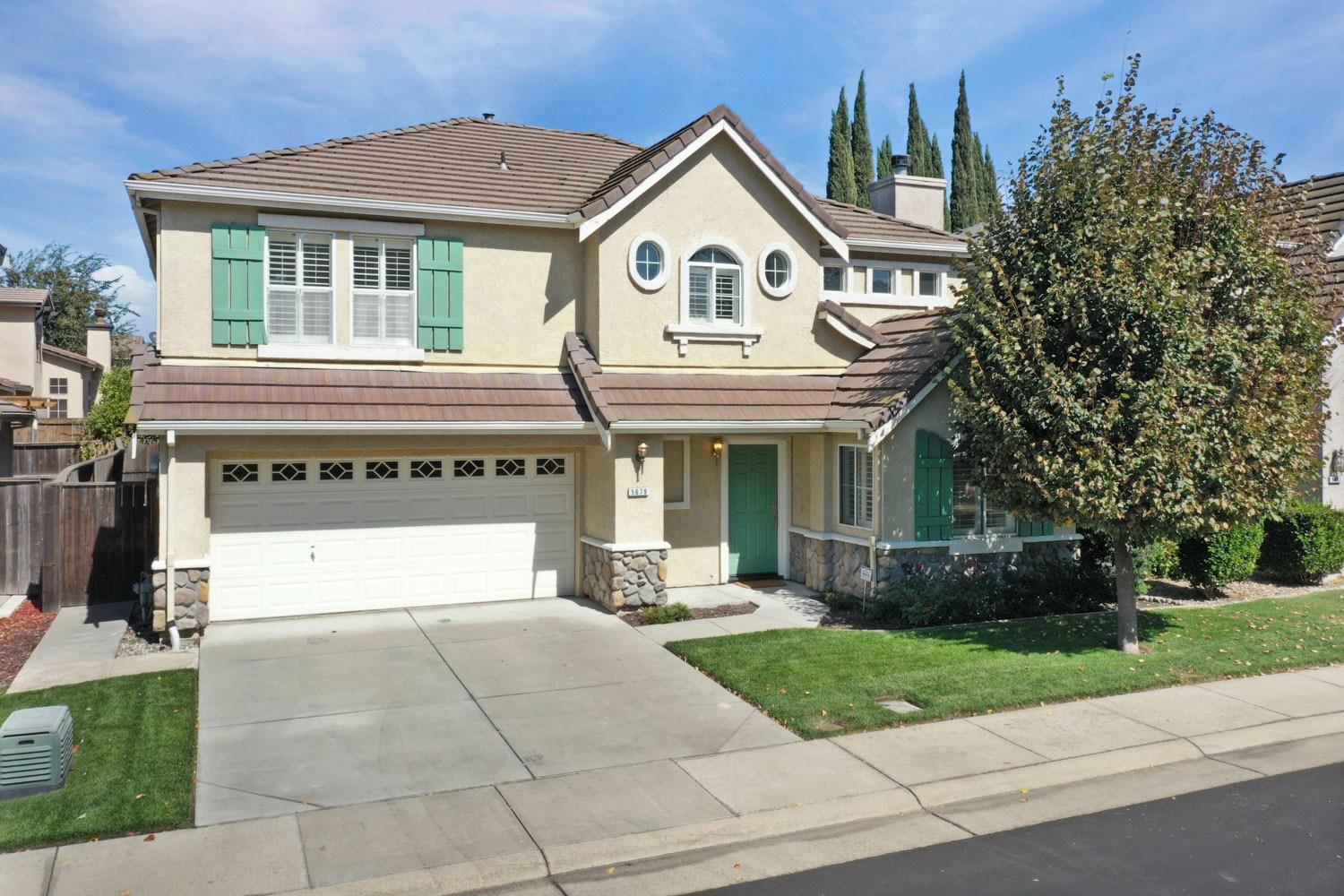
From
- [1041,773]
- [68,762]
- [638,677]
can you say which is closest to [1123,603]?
[1041,773]

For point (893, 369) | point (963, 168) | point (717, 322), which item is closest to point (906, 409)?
point (893, 369)

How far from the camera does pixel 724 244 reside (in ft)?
46.4

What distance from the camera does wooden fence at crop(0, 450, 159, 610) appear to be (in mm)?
13438

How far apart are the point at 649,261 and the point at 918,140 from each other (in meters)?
40.8

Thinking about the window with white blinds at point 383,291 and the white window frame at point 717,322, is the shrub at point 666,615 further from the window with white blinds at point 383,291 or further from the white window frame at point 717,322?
the window with white blinds at point 383,291

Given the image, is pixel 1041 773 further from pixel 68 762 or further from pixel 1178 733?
pixel 68 762

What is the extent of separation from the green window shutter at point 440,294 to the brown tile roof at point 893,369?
5.40 meters

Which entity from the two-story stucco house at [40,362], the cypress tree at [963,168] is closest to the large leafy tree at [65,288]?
the two-story stucco house at [40,362]

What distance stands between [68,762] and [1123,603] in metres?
10.3

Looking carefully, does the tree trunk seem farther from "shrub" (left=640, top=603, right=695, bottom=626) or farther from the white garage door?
the white garage door

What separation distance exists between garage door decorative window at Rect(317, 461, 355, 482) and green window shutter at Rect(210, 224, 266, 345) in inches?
69.6

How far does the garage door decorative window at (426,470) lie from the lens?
13.2 metres

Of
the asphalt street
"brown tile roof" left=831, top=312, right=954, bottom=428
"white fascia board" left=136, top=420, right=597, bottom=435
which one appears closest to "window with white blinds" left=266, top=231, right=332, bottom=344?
"white fascia board" left=136, top=420, right=597, bottom=435

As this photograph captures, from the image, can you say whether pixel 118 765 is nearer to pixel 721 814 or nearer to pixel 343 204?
pixel 721 814
